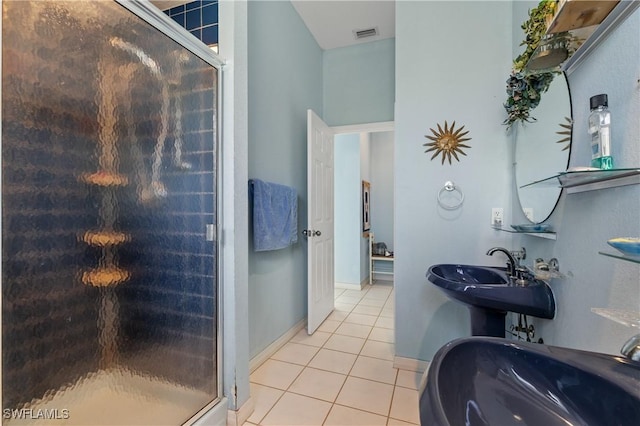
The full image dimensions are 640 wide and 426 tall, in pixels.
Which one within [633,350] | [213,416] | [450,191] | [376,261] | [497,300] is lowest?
[213,416]

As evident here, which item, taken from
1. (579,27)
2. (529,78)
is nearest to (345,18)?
(529,78)

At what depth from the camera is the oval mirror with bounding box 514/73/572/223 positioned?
3.88 feet

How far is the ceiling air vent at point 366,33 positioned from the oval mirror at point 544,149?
73.3 inches

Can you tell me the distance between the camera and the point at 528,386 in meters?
0.64

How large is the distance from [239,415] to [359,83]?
10.3ft

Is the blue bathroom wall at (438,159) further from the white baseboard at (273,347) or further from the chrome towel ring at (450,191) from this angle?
the white baseboard at (273,347)

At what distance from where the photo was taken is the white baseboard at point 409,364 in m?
2.04

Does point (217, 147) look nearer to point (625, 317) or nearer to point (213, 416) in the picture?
point (213, 416)

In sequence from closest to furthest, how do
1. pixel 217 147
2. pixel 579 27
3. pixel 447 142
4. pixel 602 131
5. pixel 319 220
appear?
pixel 602 131 → pixel 579 27 → pixel 217 147 → pixel 447 142 → pixel 319 220

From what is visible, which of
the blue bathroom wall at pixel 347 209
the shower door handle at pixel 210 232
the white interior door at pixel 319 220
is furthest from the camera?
the blue bathroom wall at pixel 347 209

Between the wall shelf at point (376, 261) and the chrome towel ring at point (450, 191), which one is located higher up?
the chrome towel ring at point (450, 191)

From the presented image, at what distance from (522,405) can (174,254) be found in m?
1.32

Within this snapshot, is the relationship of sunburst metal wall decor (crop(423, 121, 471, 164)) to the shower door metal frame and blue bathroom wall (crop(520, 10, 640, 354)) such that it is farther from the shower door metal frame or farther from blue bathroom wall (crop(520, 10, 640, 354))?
the shower door metal frame

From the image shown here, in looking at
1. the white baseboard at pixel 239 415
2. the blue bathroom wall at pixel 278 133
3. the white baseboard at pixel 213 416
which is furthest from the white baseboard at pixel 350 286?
the white baseboard at pixel 213 416
